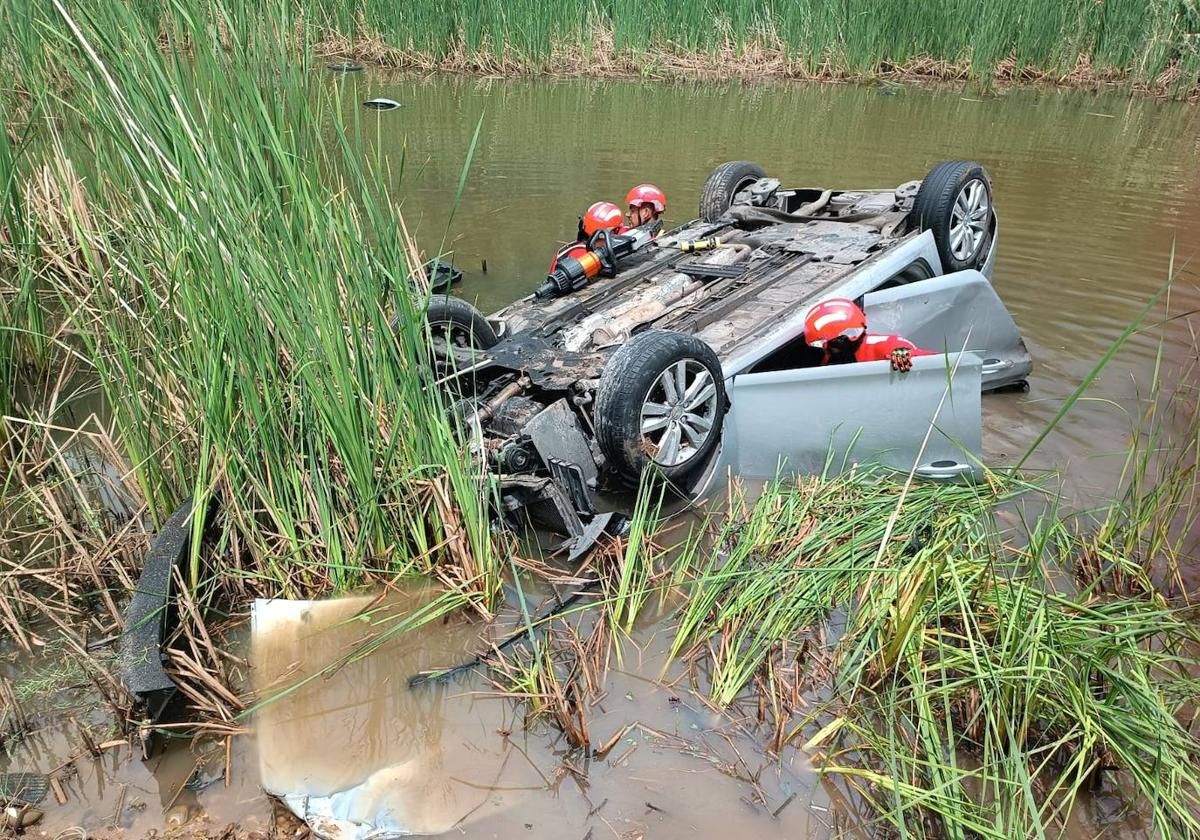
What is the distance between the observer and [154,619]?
3238 millimetres

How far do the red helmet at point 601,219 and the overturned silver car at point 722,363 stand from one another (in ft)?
→ 1.19

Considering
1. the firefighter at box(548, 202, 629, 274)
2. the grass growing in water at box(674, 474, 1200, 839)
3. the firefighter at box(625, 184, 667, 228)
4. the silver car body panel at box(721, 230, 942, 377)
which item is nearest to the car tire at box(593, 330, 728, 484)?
the silver car body panel at box(721, 230, 942, 377)

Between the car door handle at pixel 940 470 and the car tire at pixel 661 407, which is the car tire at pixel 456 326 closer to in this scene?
the car tire at pixel 661 407

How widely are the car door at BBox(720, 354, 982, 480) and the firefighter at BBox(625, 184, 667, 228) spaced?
8.64 feet

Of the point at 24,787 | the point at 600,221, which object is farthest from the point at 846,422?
the point at 24,787

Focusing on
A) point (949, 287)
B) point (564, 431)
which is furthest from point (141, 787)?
point (949, 287)

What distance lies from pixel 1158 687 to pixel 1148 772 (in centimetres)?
38

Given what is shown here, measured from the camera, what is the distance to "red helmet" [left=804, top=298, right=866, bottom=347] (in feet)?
16.5

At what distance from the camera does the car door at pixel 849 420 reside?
4602 millimetres

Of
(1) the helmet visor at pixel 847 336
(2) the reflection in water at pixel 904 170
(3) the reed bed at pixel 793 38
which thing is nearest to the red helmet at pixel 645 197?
(2) the reflection in water at pixel 904 170

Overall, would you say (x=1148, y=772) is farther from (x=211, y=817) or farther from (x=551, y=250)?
(x=551, y=250)

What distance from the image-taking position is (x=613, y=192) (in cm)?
987

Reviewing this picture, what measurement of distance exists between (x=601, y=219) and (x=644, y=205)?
1.79ft

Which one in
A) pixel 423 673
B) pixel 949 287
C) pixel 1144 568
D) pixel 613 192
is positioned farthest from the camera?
pixel 613 192
